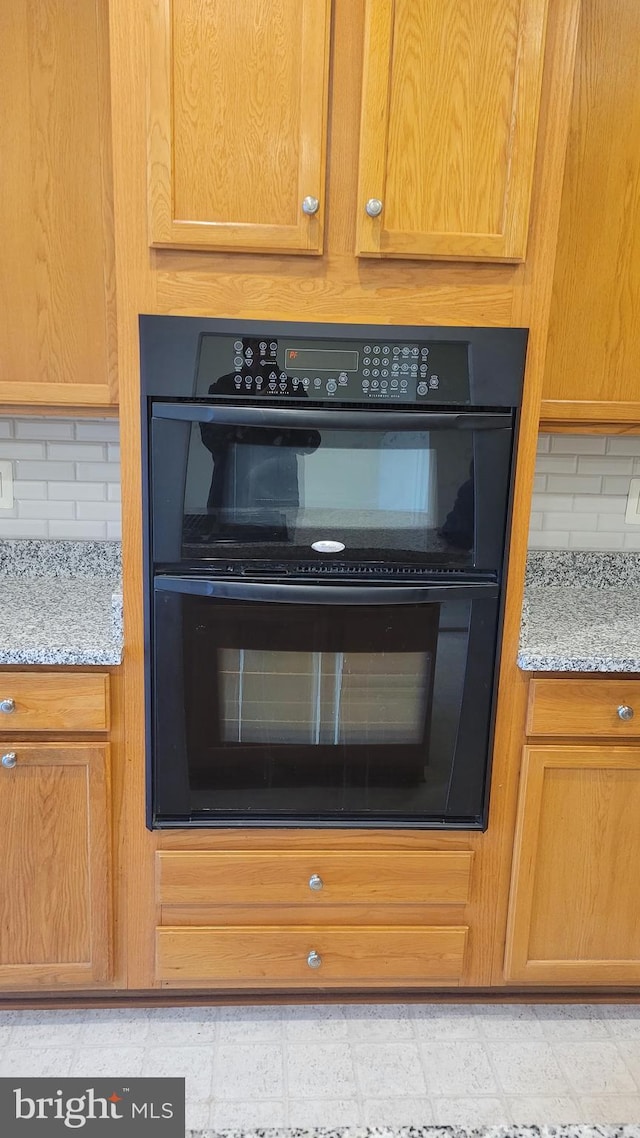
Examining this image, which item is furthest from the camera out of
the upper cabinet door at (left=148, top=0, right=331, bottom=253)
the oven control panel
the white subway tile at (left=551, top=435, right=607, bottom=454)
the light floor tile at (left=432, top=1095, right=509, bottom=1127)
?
the white subway tile at (left=551, top=435, right=607, bottom=454)

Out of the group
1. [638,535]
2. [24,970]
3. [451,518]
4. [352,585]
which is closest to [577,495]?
[638,535]

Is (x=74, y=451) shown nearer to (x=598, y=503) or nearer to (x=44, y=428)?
(x=44, y=428)

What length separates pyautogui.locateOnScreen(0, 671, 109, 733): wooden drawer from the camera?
164 centimetres

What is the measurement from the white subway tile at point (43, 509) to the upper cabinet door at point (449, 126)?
3.42 feet

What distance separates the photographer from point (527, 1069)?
1777 millimetres

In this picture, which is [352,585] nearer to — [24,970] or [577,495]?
[577,495]

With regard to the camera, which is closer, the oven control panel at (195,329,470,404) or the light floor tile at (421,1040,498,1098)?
the oven control panel at (195,329,470,404)

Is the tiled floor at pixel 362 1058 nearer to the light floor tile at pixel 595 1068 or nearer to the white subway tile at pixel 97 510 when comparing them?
the light floor tile at pixel 595 1068

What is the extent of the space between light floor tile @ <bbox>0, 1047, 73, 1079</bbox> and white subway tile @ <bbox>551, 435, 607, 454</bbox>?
6.02ft

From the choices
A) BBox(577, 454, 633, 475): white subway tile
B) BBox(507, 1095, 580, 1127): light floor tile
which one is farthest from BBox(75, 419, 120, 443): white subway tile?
BBox(507, 1095, 580, 1127): light floor tile

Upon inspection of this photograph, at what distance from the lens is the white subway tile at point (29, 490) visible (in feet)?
6.89

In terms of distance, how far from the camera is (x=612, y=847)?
5.95 ft

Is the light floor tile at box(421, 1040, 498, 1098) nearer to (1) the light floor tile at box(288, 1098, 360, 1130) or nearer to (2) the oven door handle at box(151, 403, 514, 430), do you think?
(1) the light floor tile at box(288, 1098, 360, 1130)

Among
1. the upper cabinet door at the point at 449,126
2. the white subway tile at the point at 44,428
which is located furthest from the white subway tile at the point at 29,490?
the upper cabinet door at the point at 449,126
